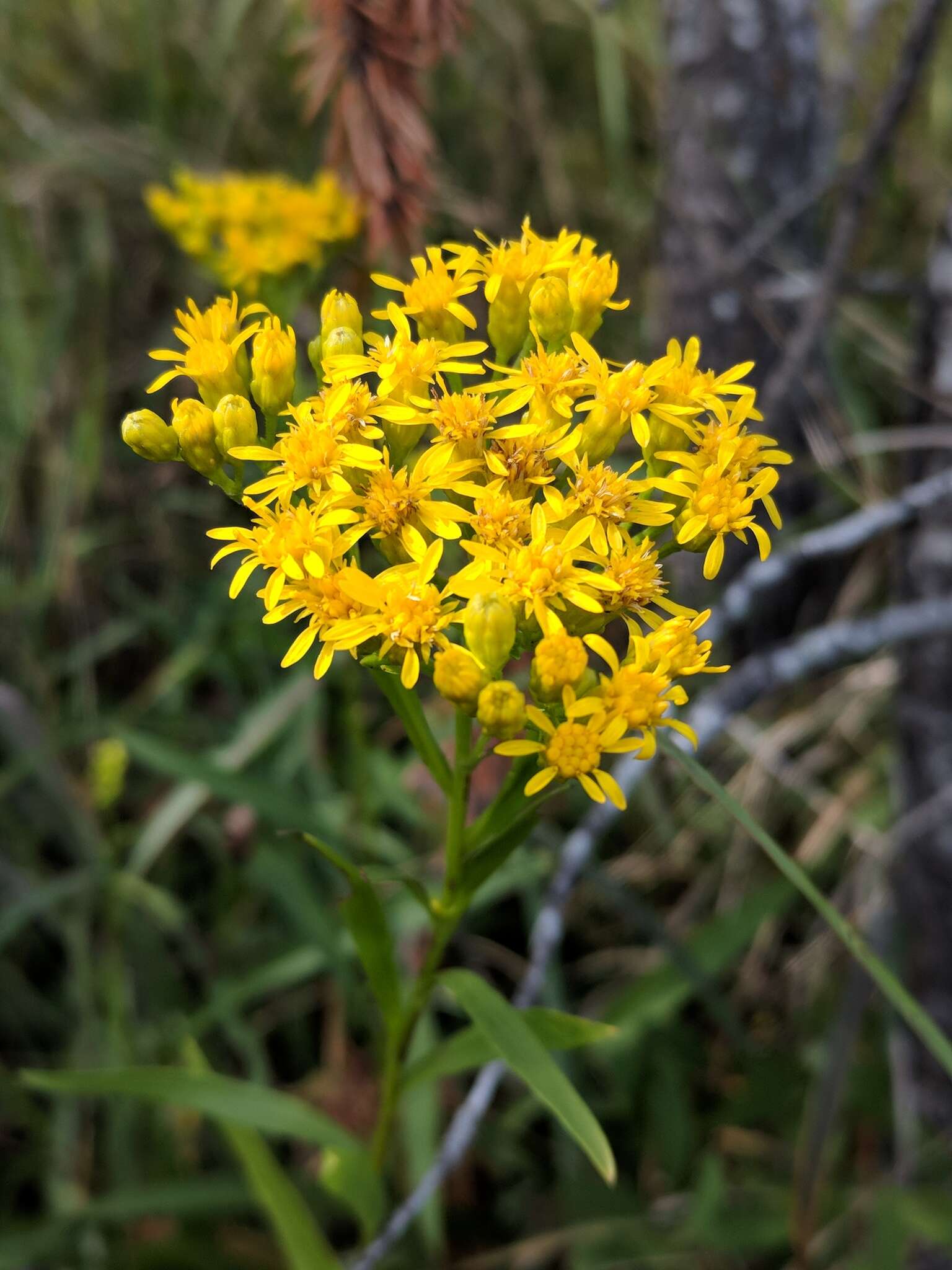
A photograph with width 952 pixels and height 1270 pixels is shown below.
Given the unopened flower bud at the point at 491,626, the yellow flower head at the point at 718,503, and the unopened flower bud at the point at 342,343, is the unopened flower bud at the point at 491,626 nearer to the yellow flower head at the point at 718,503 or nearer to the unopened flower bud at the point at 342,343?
the yellow flower head at the point at 718,503

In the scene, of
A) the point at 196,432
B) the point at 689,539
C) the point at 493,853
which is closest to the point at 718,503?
the point at 689,539

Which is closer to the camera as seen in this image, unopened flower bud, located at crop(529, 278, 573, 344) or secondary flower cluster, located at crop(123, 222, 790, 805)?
secondary flower cluster, located at crop(123, 222, 790, 805)

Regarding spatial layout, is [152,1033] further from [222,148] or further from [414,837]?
[222,148]

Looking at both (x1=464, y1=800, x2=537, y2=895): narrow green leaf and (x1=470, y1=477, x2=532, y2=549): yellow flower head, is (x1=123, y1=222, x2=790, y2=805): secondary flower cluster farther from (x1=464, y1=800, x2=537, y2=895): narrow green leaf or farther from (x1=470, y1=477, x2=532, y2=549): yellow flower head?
(x1=464, y1=800, x2=537, y2=895): narrow green leaf

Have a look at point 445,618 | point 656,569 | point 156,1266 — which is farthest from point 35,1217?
point 656,569

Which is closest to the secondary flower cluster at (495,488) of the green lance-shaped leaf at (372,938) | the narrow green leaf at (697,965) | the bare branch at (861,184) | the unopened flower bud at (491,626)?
the unopened flower bud at (491,626)

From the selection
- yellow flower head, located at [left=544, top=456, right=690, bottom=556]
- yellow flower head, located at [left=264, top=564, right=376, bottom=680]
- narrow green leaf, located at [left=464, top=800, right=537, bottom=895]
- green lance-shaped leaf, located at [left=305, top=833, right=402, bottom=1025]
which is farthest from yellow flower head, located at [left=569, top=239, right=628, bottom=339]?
green lance-shaped leaf, located at [left=305, top=833, right=402, bottom=1025]

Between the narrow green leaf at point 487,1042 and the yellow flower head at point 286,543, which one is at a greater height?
the yellow flower head at point 286,543
